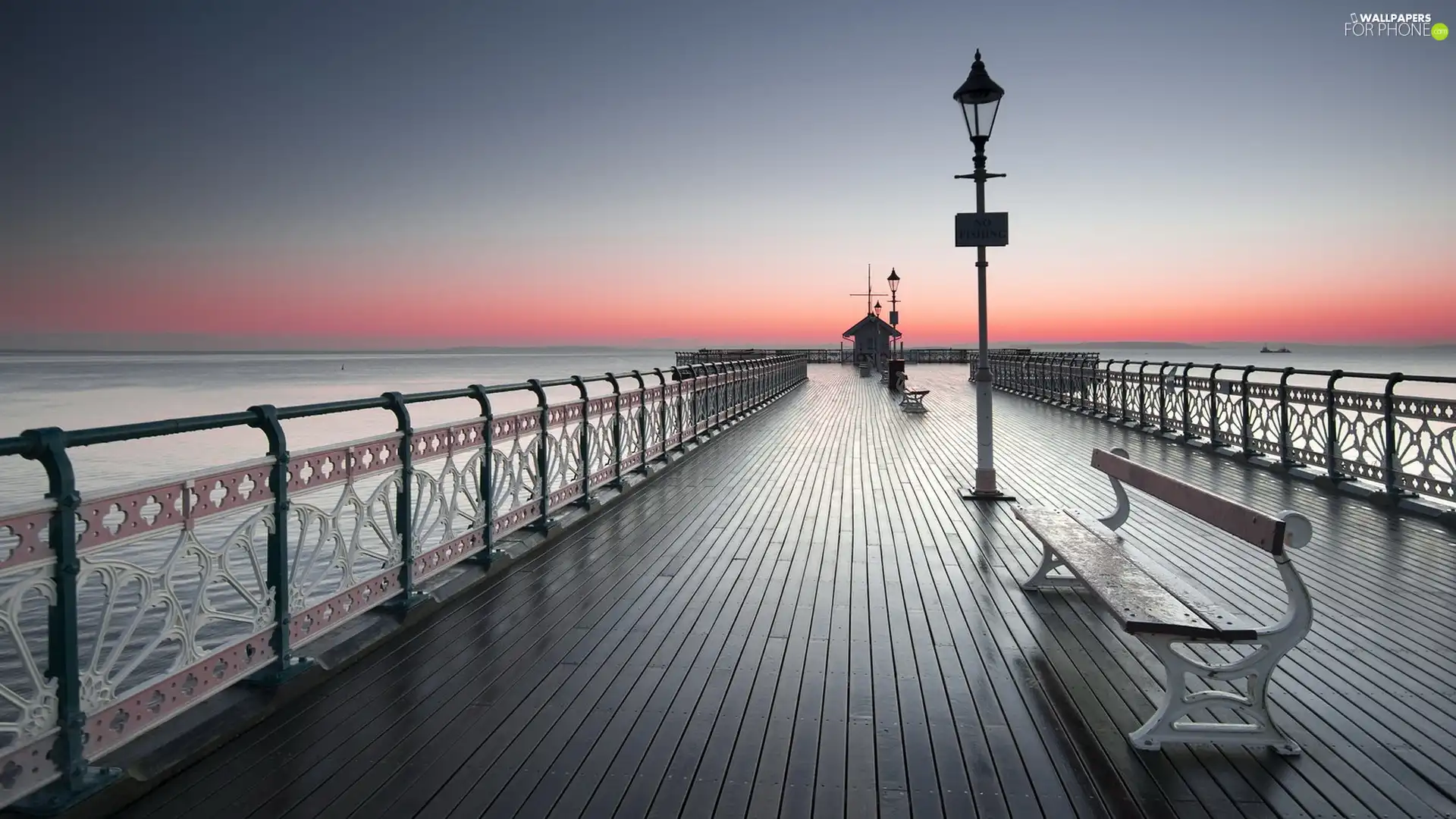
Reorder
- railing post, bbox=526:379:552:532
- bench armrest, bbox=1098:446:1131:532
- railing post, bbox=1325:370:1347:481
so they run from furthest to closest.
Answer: railing post, bbox=1325:370:1347:481 → railing post, bbox=526:379:552:532 → bench armrest, bbox=1098:446:1131:532

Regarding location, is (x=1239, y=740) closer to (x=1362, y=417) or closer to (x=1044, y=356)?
(x=1362, y=417)

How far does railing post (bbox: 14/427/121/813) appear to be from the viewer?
8.74 feet

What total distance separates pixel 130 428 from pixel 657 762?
2286 millimetres

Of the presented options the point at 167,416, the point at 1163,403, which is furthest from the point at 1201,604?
the point at 167,416

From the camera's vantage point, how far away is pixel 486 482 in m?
5.79

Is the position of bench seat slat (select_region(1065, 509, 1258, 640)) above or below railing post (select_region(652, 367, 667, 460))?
below

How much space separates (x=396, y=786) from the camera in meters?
2.97

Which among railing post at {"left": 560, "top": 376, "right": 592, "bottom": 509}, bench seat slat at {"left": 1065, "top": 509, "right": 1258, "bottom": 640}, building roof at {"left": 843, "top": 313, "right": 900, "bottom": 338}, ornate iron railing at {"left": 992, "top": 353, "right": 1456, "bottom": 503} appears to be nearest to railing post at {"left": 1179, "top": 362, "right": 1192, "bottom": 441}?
ornate iron railing at {"left": 992, "top": 353, "right": 1456, "bottom": 503}

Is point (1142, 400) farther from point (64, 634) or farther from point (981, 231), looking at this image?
point (64, 634)

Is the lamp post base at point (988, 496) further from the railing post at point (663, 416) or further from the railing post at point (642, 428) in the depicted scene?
the railing post at point (663, 416)

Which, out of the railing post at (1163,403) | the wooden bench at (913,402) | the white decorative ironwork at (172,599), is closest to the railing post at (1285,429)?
the railing post at (1163,403)

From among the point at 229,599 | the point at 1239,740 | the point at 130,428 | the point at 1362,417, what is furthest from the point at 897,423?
the point at 130,428

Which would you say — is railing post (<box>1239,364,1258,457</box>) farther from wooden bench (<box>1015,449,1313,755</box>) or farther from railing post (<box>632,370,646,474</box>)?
wooden bench (<box>1015,449,1313,755</box>)

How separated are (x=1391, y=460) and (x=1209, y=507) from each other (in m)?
5.98
